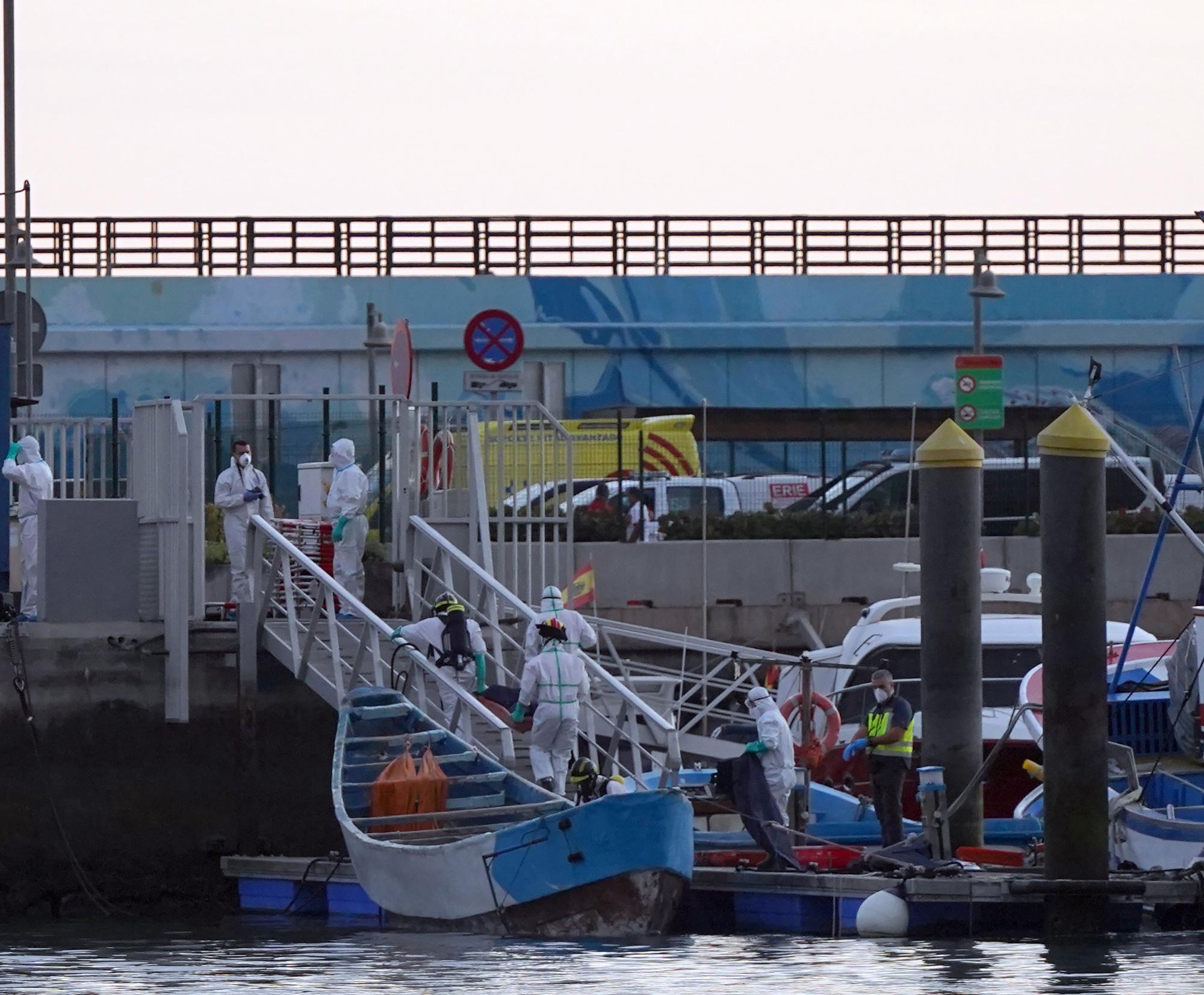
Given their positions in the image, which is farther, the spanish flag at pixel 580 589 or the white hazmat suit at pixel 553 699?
the spanish flag at pixel 580 589

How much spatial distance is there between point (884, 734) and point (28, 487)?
7763 mm

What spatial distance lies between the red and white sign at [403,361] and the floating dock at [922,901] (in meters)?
4.33

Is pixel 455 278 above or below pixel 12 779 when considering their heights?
above

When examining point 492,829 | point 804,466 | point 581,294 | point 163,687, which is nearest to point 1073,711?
point 492,829

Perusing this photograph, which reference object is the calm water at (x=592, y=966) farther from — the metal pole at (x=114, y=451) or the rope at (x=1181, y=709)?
the metal pole at (x=114, y=451)

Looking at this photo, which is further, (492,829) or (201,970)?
(492,829)

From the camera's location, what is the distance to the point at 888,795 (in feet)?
60.6

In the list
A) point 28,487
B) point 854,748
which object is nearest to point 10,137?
point 28,487

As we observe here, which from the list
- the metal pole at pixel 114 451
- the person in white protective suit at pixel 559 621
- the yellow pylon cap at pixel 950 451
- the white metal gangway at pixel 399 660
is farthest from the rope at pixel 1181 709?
the metal pole at pixel 114 451

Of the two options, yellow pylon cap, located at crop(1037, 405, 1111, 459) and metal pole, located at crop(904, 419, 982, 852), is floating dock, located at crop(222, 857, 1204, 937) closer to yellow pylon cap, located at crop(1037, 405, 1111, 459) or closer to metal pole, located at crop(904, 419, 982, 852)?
metal pole, located at crop(904, 419, 982, 852)

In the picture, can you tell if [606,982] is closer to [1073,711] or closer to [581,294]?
[1073,711]

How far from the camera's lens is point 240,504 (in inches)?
807

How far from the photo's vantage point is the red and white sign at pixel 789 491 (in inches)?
1166

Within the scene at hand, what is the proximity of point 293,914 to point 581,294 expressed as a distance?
21217 mm
